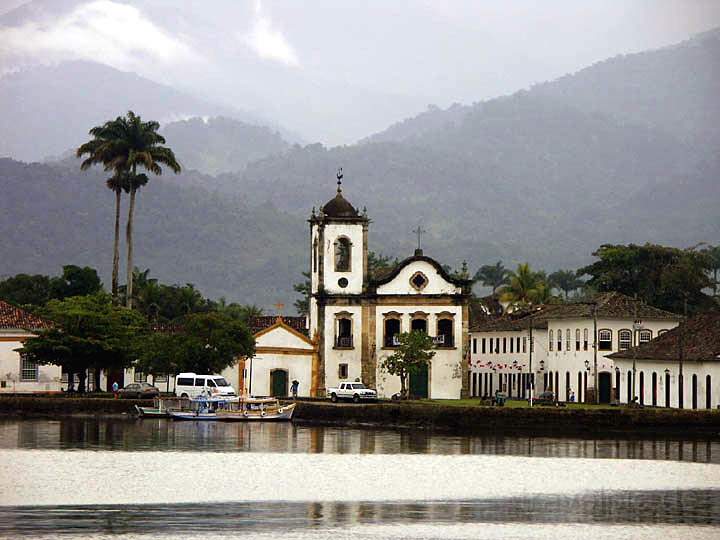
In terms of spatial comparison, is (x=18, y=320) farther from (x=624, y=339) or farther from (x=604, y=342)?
(x=624, y=339)

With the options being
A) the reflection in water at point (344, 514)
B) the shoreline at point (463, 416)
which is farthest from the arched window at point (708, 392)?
the reflection in water at point (344, 514)

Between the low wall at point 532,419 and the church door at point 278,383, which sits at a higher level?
the church door at point 278,383

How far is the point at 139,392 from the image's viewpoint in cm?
A: 9644

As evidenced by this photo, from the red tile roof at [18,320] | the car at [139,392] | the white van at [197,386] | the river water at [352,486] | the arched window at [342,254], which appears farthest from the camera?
the arched window at [342,254]

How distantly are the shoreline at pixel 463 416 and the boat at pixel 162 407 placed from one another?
60cm

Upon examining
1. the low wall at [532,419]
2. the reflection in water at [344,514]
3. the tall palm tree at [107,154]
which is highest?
the tall palm tree at [107,154]

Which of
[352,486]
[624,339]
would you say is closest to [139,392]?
[624,339]

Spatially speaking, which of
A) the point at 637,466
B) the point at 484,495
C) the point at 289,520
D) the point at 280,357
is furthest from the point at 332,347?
the point at 289,520

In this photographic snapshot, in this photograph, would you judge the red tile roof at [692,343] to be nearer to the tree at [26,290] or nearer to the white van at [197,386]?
the white van at [197,386]

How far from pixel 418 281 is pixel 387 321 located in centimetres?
331

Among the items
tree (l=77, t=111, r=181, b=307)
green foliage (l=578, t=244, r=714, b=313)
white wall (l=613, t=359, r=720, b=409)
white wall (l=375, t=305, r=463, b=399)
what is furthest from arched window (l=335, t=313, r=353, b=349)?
green foliage (l=578, t=244, r=714, b=313)

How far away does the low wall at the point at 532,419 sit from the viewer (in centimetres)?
7006

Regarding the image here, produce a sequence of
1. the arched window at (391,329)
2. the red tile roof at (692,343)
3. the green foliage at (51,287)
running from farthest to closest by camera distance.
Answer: the green foliage at (51,287) → the arched window at (391,329) → the red tile roof at (692,343)

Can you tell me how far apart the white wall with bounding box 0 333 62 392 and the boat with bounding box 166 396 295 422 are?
12.6 m
